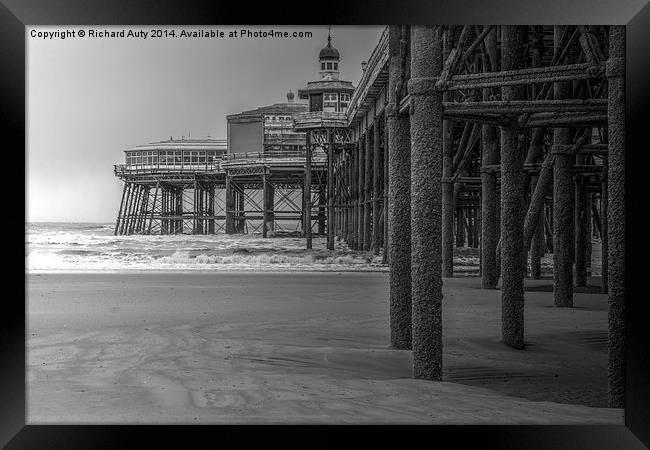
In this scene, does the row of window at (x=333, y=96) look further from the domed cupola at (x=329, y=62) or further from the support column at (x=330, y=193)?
the support column at (x=330, y=193)

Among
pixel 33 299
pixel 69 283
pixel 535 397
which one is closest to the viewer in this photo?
pixel 535 397

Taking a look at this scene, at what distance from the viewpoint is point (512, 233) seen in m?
7.89

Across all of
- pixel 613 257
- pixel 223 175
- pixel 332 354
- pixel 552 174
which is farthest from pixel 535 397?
pixel 223 175

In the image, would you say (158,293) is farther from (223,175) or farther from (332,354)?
(223,175)

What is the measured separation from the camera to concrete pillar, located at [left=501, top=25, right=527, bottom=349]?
7.79 metres

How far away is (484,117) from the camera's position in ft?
23.8

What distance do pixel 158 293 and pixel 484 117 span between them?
761 centimetres

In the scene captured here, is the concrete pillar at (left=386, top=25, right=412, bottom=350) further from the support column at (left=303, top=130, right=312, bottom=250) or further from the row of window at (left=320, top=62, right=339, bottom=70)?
the row of window at (left=320, top=62, right=339, bottom=70)

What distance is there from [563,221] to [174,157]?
18411mm

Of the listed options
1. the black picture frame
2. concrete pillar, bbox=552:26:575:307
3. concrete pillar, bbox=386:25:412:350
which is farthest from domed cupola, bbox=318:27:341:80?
the black picture frame

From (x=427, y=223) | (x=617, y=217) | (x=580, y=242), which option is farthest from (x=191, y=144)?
(x=617, y=217)

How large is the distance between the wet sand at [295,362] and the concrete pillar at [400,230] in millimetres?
293
